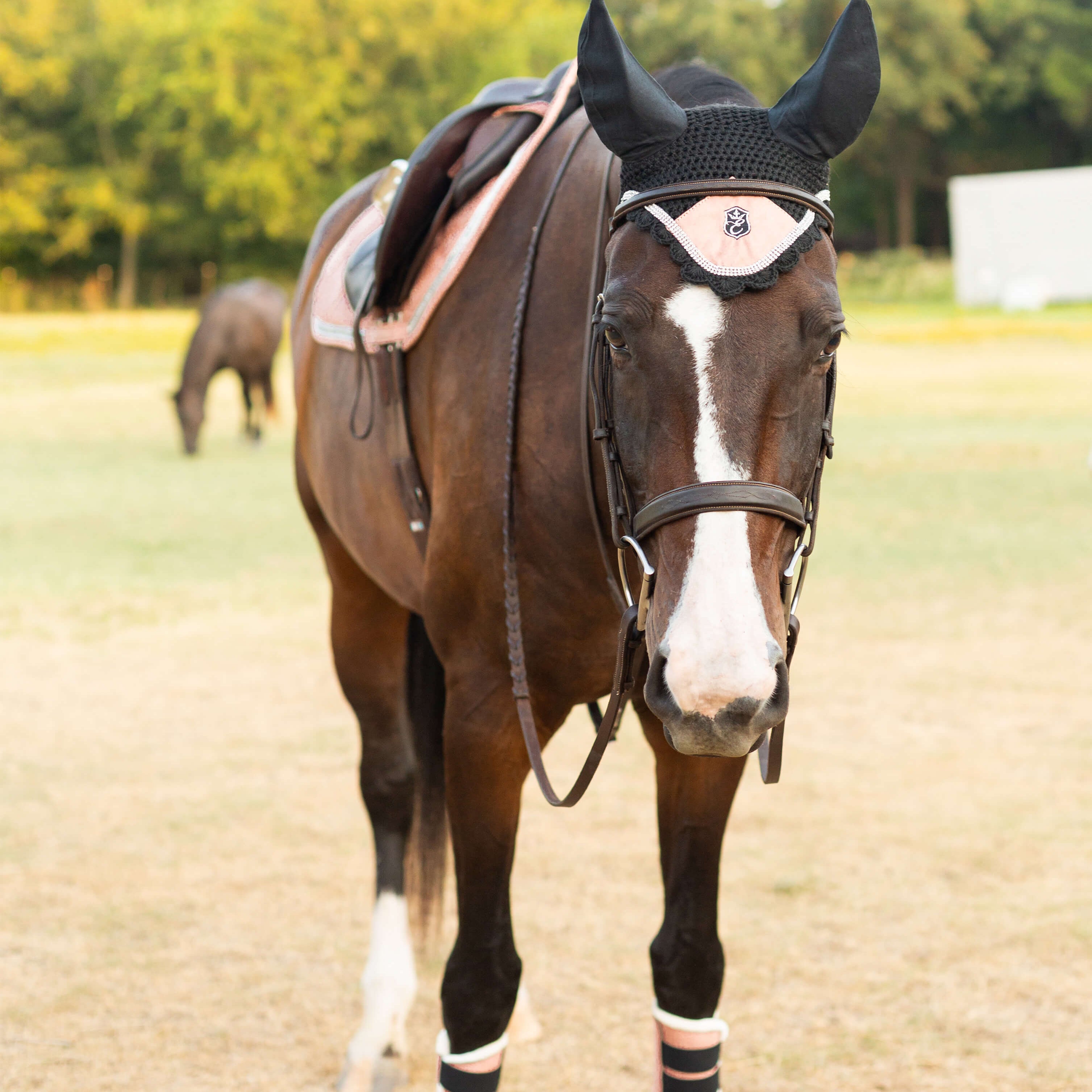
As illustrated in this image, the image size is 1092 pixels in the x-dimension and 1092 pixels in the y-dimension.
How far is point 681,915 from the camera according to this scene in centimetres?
238

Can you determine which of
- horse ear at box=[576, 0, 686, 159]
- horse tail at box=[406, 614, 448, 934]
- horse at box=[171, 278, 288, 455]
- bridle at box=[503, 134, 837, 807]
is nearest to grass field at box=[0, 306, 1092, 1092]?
horse tail at box=[406, 614, 448, 934]

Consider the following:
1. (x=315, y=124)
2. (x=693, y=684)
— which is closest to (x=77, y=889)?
(x=693, y=684)

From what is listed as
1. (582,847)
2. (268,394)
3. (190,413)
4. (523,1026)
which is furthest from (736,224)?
(268,394)

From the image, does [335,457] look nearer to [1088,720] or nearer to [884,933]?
[884,933]

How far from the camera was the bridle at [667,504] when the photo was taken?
1.61 m

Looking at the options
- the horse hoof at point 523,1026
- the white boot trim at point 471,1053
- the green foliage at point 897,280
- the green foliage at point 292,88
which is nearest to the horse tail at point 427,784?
the horse hoof at point 523,1026

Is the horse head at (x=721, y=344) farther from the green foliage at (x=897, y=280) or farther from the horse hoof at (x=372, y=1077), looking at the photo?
the green foliage at (x=897, y=280)

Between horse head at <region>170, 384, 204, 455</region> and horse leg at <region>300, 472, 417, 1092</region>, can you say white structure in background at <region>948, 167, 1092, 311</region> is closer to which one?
horse head at <region>170, 384, 204, 455</region>

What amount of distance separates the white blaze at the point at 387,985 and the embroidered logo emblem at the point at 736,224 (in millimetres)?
2038

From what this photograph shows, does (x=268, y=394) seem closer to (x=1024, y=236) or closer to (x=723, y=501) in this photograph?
(x=723, y=501)

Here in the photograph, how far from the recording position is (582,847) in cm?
405

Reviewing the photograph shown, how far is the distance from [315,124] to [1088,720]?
146ft

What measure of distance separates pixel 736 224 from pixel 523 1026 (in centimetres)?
206

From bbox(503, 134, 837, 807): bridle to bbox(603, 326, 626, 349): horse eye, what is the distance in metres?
0.01
